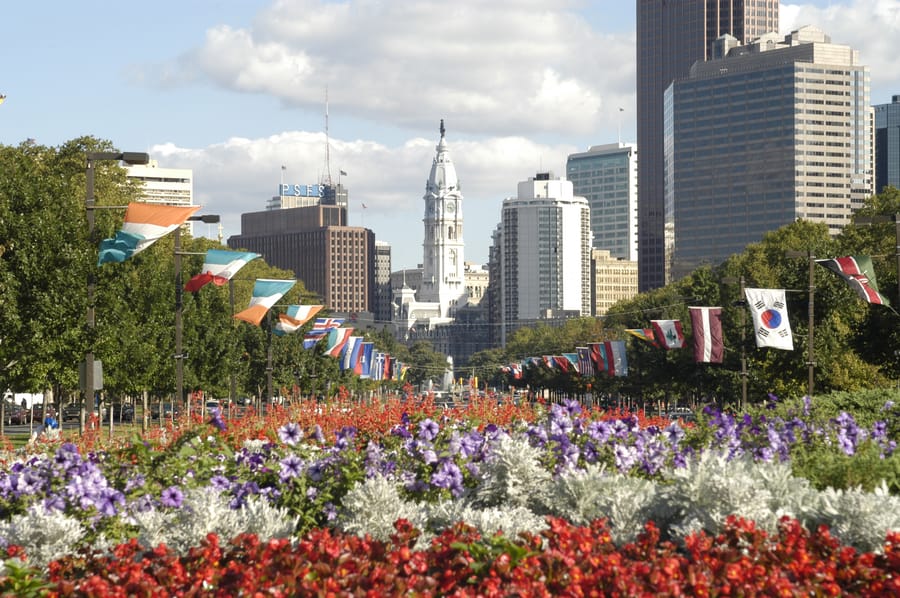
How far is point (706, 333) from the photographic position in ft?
155

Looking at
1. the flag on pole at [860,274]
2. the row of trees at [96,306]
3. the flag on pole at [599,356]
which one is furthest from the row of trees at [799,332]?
the row of trees at [96,306]

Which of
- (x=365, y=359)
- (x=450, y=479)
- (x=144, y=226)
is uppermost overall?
(x=144, y=226)

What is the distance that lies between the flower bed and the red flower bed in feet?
0.07

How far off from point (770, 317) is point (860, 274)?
4789 mm

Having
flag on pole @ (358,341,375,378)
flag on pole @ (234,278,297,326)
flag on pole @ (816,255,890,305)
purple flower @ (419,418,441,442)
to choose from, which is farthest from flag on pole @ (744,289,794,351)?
flag on pole @ (358,341,375,378)

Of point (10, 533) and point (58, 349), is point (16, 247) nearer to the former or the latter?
point (58, 349)

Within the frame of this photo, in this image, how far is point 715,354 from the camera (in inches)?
1831

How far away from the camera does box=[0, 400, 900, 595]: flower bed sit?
10.5m

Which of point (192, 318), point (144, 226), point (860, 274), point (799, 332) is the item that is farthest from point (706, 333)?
point (192, 318)

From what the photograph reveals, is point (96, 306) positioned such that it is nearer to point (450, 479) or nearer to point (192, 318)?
point (192, 318)

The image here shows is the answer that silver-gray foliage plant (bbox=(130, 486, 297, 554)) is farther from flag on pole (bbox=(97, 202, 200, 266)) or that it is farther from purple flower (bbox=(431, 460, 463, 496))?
flag on pole (bbox=(97, 202, 200, 266))

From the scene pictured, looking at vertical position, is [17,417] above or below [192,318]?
below

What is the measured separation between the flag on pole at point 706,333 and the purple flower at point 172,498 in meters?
34.7

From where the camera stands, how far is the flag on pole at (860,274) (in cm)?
3734
